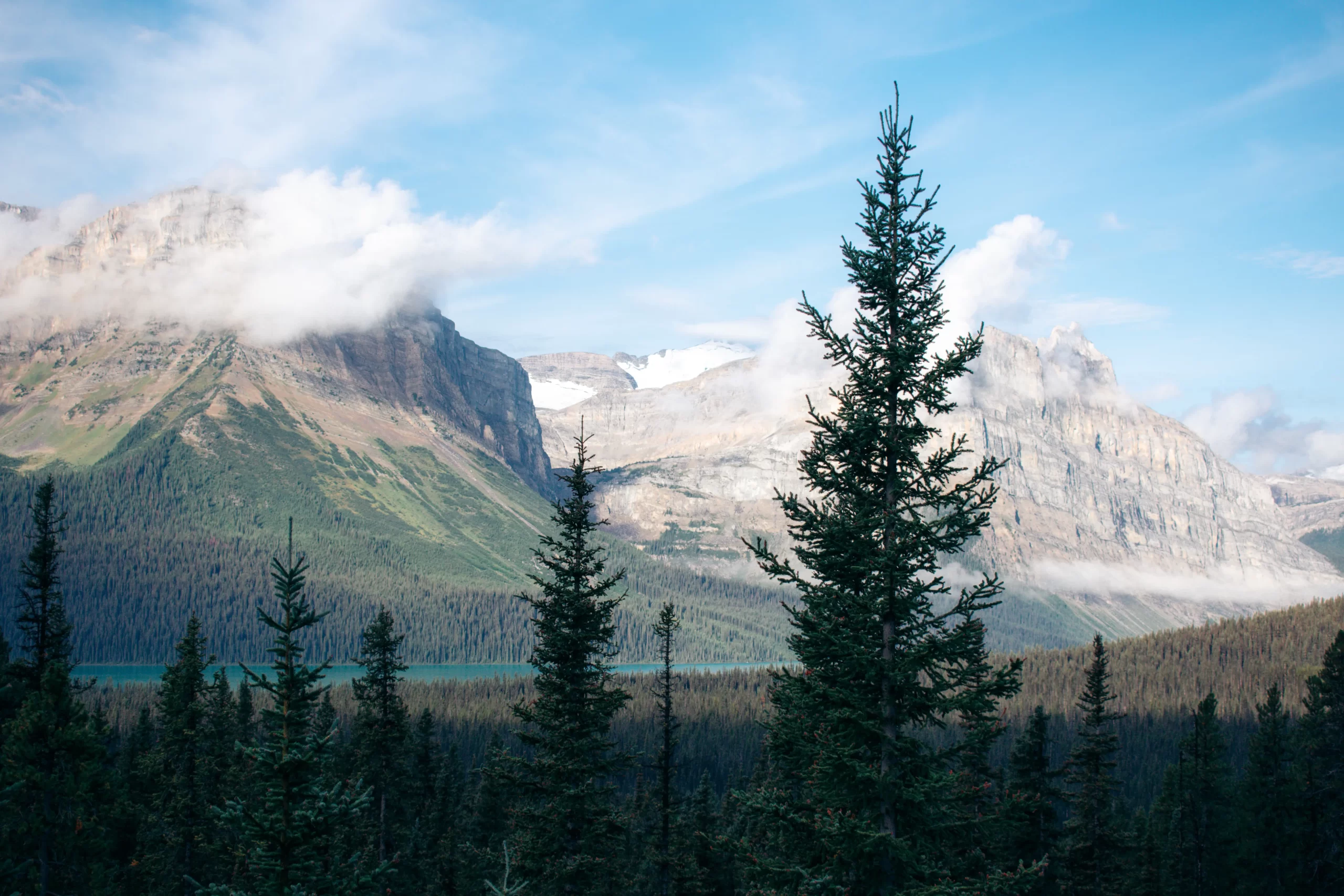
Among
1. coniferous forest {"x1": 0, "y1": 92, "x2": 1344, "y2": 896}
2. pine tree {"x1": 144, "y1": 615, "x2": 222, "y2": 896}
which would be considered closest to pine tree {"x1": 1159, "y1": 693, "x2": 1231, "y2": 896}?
coniferous forest {"x1": 0, "y1": 92, "x2": 1344, "y2": 896}

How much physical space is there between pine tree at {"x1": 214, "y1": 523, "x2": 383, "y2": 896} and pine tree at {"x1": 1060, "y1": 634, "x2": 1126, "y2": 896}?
37356mm

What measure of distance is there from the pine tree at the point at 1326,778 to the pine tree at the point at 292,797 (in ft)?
146

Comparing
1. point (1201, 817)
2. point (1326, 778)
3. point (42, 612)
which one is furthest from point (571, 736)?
point (1201, 817)

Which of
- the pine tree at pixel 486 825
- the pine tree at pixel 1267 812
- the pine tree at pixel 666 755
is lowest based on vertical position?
the pine tree at pixel 486 825

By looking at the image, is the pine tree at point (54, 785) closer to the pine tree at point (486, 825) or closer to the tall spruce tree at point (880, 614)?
the pine tree at point (486, 825)

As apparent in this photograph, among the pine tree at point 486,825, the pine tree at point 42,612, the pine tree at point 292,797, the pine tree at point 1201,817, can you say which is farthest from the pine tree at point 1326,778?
the pine tree at point 42,612

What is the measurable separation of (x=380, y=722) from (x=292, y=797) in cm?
3522

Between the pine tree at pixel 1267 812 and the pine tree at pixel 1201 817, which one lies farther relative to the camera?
the pine tree at pixel 1201 817

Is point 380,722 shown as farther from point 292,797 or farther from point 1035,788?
point 292,797

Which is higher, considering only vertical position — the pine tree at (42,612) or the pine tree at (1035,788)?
the pine tree at (42,612)

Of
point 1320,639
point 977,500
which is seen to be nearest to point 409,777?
point 977,500

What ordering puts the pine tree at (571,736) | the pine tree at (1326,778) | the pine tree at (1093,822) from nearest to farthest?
the pine tree at (571,736), the pine tree at (1326,778), the pine tree at (1093,822)

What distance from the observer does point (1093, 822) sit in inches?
1754

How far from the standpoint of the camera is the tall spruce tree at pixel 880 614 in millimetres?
15664
